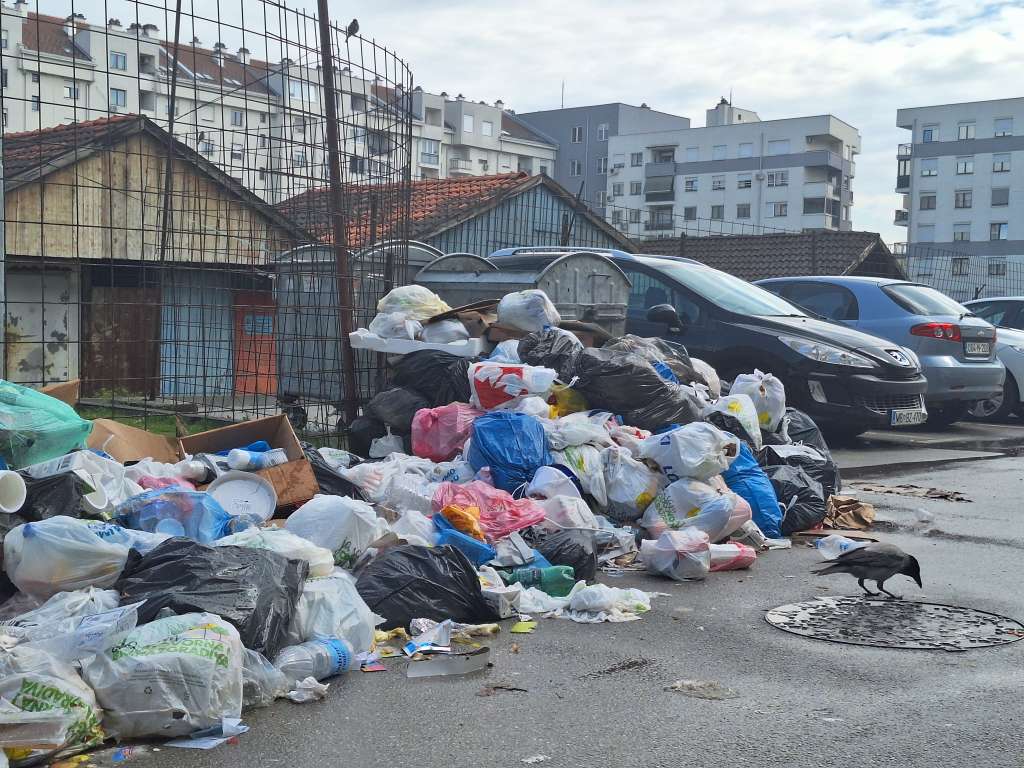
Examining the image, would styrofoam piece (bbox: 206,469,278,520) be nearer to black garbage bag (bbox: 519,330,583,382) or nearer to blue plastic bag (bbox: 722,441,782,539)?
black garbage bag (bbox: 519,330,583,382)

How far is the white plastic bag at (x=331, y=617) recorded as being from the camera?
405 centimetres

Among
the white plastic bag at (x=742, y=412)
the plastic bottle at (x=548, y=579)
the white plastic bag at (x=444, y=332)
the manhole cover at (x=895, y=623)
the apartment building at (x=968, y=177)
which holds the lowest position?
the manhole cover at (x=895, y=623)

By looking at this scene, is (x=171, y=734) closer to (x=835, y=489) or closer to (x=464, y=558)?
(x=464, y=558)

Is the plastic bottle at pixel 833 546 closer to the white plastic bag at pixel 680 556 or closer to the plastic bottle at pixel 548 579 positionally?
the white plastic bag at pixel 680 556

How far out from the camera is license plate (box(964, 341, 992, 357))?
11586 mm

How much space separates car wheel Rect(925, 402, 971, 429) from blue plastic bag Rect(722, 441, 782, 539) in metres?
6.47

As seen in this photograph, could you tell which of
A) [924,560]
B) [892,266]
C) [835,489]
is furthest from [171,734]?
[892,266]

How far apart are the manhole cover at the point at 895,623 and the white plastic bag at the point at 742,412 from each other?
7.87ft

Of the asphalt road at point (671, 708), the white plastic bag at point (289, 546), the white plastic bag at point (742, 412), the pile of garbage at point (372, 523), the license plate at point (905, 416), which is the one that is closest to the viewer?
the asphalt road at point (671, 708)

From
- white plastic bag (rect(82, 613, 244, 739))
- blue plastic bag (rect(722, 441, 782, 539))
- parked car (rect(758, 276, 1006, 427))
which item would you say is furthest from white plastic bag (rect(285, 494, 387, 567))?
parked car (rect(758, 276, 1006, 427))

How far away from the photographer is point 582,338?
877cm

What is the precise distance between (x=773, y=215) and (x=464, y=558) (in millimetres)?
80396

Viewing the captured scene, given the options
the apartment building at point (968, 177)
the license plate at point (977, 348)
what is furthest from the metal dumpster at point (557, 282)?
the apartment building at point (968, 177)

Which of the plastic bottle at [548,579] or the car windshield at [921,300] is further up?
the car windshield at [921,300]
